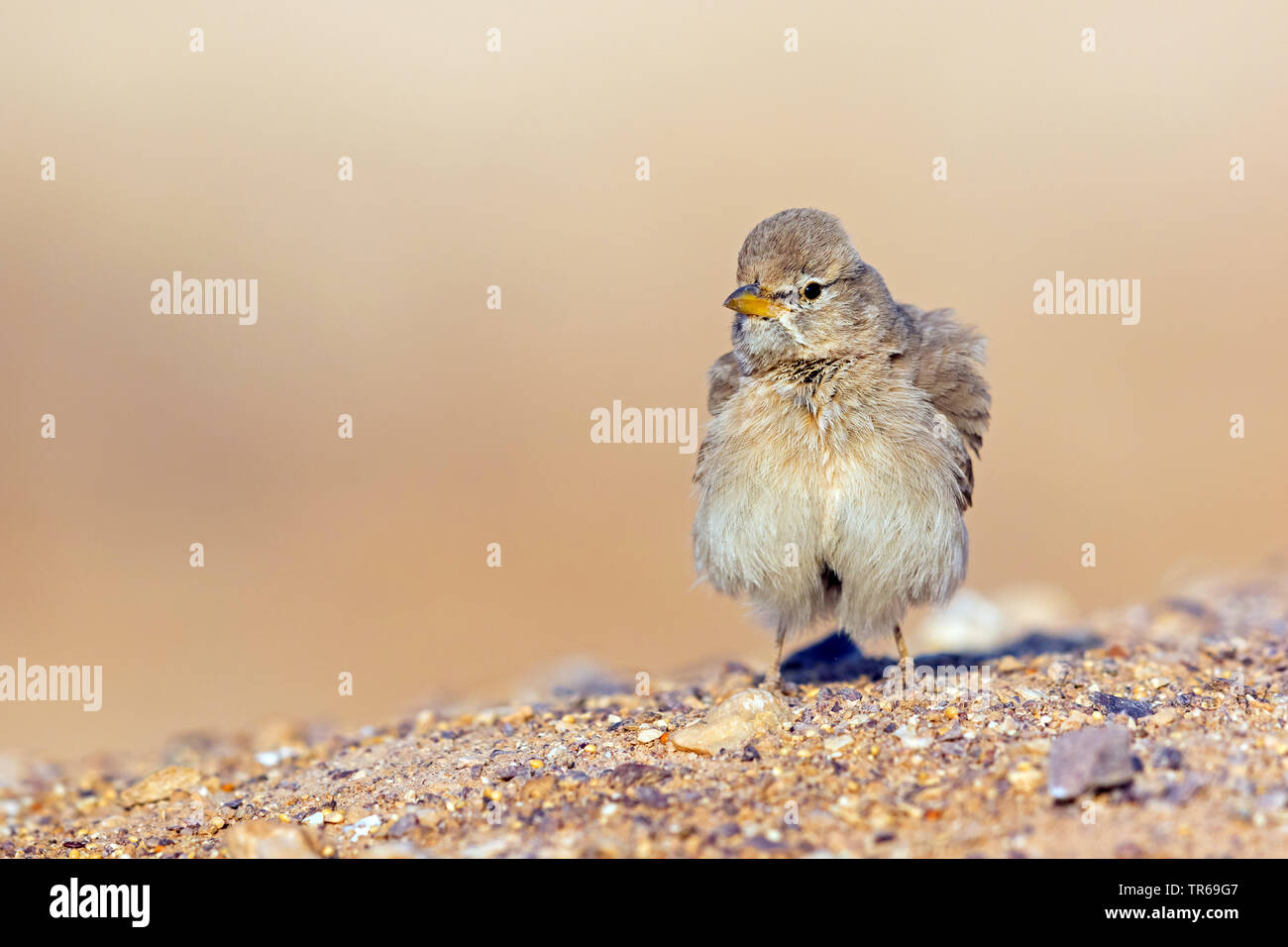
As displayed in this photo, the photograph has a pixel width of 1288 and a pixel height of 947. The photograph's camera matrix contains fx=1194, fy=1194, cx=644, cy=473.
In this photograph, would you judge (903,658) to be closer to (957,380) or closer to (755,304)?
(957,380)

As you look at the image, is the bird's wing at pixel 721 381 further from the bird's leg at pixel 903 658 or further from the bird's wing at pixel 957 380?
the bird's leg at pixel 903 658

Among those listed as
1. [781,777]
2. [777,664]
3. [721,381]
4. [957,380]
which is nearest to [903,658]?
[777,664]

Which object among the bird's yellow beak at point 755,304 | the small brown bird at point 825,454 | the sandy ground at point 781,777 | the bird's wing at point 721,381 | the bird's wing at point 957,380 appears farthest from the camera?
the bird's wing at point 721,381

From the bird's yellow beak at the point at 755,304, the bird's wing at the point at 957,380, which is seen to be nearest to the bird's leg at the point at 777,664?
the bird's wing at the point at 957,380

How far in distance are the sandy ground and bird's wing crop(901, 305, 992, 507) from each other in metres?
1.44

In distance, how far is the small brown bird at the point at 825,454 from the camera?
6828 mm

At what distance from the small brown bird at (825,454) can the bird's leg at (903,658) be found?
5 cm

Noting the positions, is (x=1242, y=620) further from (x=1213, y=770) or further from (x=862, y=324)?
(x=1213, y=770)

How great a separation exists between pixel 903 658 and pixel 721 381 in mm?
2121

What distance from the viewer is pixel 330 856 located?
5.03 m

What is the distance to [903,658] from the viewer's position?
25.1 ft

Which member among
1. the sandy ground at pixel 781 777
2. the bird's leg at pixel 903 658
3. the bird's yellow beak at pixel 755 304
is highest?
the bird's yellow beak at pixel 755 304
